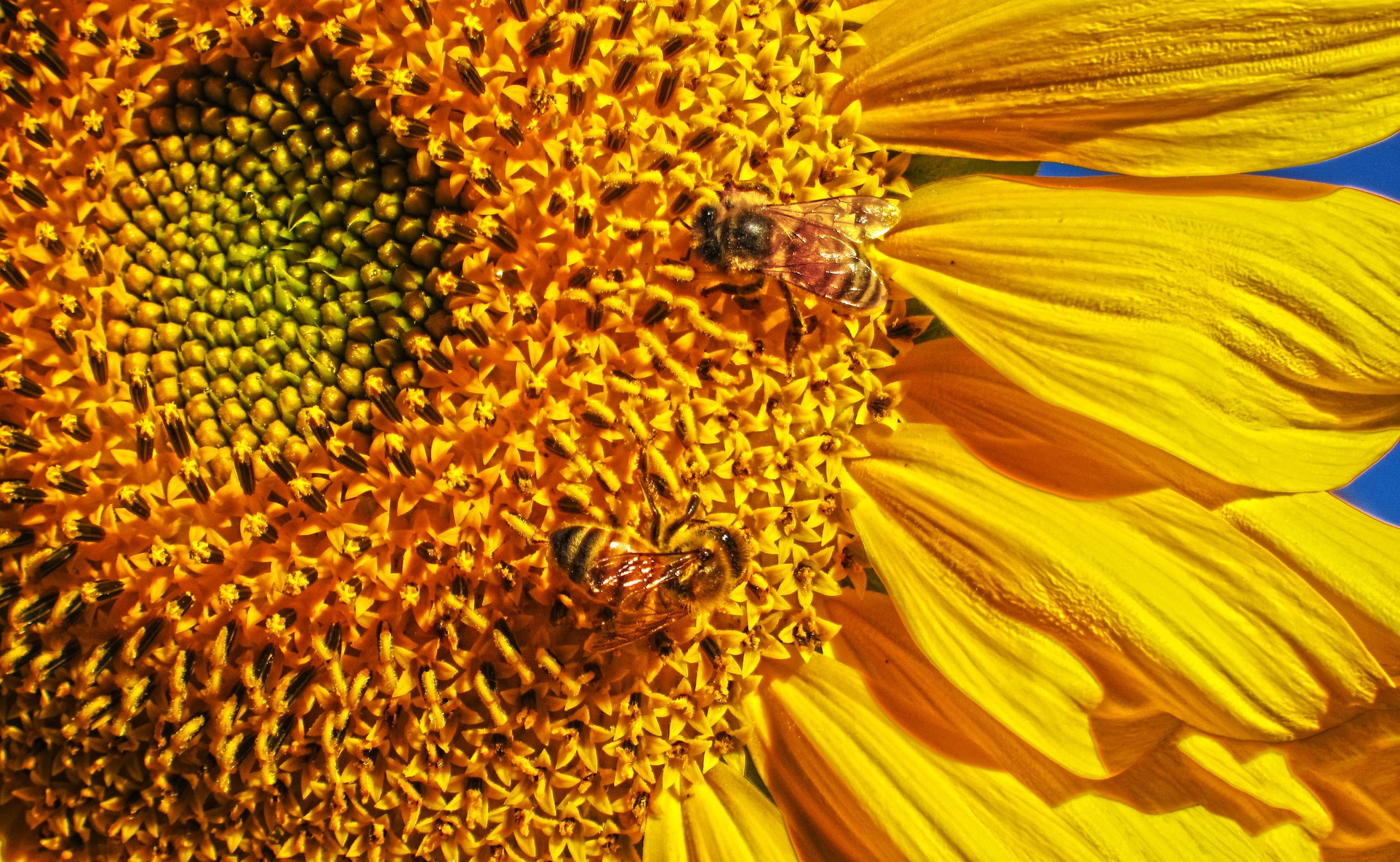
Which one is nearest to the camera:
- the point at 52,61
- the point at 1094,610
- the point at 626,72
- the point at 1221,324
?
the point at 1221,324

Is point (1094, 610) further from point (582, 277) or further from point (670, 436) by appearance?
point (582, 277)

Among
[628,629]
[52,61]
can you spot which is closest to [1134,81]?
[628,629]

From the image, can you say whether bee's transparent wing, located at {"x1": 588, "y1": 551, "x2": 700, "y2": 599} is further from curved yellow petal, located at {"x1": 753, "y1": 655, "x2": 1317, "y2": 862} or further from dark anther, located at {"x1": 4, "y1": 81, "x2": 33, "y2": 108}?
dark anther, located at {"x1": 4, "y1": 81, "x2": 33, "y2": 108}

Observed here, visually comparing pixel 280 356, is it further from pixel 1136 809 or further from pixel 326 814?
pixel 1136 809

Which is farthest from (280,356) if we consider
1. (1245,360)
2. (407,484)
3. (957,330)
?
(1245,360)

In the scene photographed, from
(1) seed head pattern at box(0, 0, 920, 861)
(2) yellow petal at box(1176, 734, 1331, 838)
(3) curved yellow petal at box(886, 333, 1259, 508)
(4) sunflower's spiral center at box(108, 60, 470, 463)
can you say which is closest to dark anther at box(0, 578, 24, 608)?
(1) seed head pattern at box(0, 0, 920, 861)

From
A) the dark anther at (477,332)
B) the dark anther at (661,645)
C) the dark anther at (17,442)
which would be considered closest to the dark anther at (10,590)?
the dark anther at (17,442)
